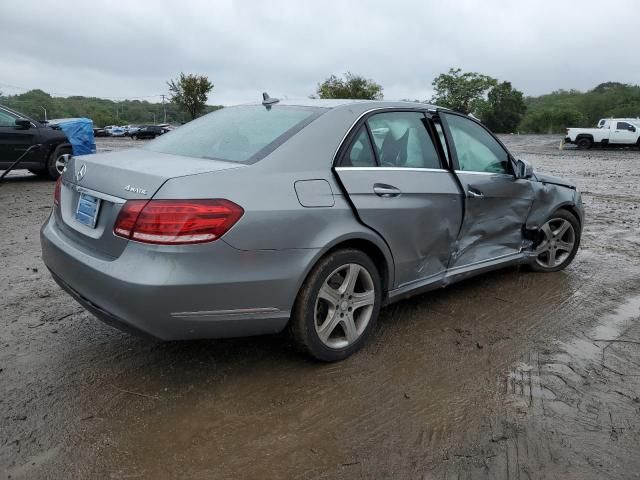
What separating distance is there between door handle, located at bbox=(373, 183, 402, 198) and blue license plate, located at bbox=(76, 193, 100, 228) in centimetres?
154

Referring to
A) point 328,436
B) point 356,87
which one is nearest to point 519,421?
point 328,436

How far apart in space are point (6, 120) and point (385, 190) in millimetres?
9494

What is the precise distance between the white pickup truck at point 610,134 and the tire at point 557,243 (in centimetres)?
2802

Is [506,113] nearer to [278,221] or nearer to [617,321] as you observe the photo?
[617,321]

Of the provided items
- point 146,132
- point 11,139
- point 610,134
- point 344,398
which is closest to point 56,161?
point 11,139

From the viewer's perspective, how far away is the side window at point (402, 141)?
133 inches

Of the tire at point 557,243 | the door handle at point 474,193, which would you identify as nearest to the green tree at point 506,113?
the tire at point 557,243

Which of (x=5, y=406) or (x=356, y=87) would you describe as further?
(x=356, y=87)

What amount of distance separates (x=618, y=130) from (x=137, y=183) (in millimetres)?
32083

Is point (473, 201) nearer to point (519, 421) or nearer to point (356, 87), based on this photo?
point (519, 421)

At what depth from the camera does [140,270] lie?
8.17ft

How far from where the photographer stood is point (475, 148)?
163 inches

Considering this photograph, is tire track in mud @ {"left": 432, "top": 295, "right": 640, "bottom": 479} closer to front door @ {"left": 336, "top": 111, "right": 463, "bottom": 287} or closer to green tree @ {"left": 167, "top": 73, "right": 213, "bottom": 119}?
front door @ {"left": 336, "top": 111, "right": 463, "bottom": 287}

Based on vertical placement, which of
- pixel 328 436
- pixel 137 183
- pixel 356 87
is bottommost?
pixel 328 436
